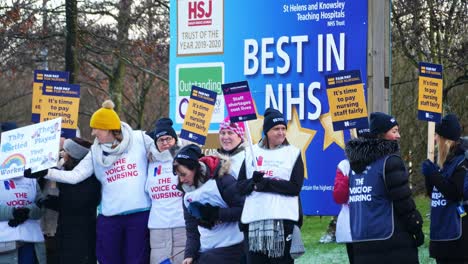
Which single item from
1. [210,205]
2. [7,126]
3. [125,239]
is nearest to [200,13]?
[7,126]

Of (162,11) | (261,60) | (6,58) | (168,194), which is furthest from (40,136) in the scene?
(162,11)

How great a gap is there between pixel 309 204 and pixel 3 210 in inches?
124

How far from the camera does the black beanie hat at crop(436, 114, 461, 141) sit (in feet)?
29.9

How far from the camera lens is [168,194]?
1014 centimetres

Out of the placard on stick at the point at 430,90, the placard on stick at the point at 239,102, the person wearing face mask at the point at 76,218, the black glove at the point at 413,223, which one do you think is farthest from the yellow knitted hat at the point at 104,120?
the black glove at the point at 413,223

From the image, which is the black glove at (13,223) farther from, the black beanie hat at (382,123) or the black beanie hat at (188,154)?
the black beanie hat at (382,123)

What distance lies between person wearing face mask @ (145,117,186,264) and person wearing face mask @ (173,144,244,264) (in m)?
0.69

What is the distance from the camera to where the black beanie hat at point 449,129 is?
29.9ft

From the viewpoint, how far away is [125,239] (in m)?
10.3

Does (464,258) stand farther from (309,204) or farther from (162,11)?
(162,11)

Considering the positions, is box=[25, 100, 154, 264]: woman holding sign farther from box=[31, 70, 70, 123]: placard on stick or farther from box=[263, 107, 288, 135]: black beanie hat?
box=[263, 107, 288, 135]: black beanie hat

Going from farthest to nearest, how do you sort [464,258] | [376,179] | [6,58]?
[6,58]
[464,258]
[376,179]

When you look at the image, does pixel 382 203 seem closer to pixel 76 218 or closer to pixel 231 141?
pixel 231 141

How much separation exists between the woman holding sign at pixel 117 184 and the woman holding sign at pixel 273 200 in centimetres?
163
